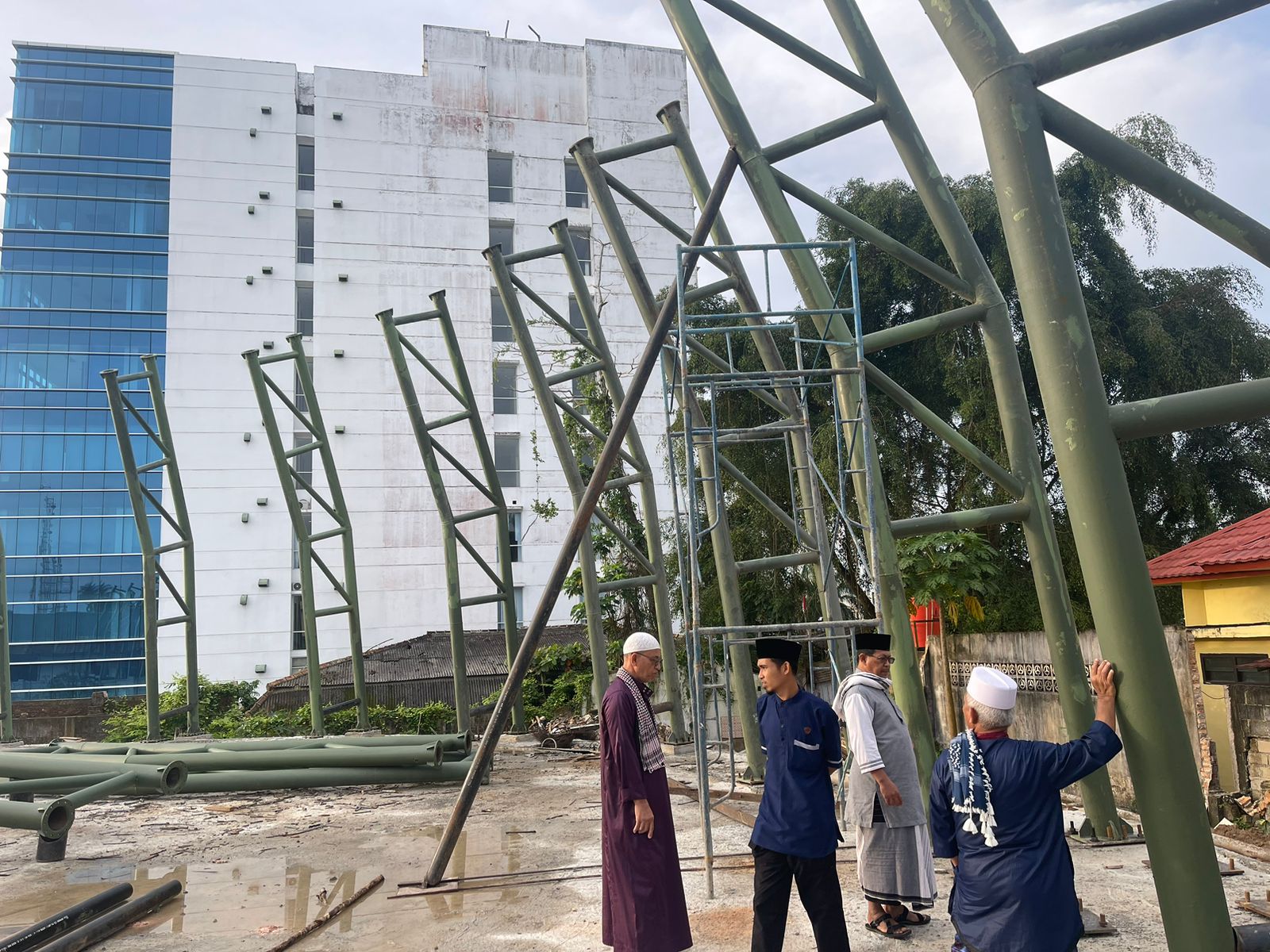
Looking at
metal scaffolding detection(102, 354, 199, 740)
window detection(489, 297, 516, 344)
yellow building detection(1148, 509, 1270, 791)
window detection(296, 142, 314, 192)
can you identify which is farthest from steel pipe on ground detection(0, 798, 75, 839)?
window detection(296, 142, 314, 192)

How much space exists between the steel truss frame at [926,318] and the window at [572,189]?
105 feet

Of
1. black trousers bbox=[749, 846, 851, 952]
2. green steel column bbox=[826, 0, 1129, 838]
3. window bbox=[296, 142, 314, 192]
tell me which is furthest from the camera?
window bbox=[296, 142, 314, 192]

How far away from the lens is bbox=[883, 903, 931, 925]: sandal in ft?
18.4

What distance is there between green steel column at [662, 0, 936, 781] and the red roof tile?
4.83 metres

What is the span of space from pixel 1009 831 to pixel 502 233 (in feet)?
119

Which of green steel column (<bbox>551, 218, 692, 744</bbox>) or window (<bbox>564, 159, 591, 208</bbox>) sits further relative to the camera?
window (<bbox>564, 159, 591, 208</bbox>)

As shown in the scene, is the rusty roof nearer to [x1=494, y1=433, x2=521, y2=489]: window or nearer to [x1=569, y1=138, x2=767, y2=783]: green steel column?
[x1=494, y1=433, x2=521, y2=489]: window

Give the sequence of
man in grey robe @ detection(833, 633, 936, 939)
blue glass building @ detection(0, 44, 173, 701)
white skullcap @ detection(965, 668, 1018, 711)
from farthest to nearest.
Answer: blue glass building @ detection(0, 44, 173, 701) < man in grey robe @ detection(833, 633, 936, 939) < white skullcap @ detection(965, 668, 1018, 711)

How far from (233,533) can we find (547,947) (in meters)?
30.4

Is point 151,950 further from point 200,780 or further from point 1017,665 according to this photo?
point 1017,665

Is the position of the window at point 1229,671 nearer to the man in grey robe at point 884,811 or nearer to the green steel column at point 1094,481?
the man in grey robe at point 884,811

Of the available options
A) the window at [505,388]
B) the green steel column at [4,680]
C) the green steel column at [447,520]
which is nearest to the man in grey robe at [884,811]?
the green steel column at [447,520]

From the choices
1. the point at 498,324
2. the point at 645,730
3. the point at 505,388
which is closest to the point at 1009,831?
the point at 645,730

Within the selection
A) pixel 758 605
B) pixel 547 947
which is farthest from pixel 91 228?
pixel 547 947
